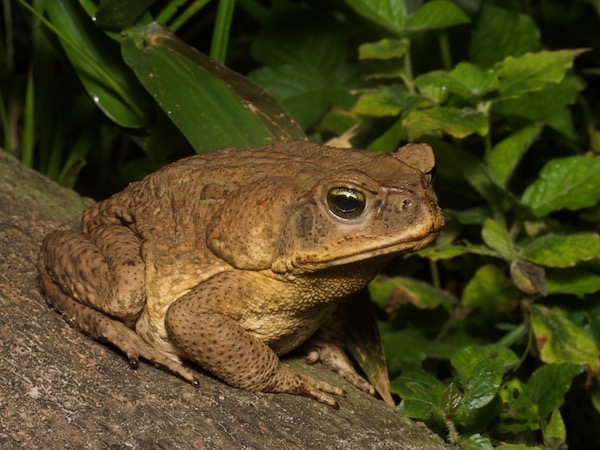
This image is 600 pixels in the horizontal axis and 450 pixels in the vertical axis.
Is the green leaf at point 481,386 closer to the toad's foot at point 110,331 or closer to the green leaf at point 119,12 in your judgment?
the toad's foot at point 110,331

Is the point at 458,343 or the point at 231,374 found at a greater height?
the point at 231,374

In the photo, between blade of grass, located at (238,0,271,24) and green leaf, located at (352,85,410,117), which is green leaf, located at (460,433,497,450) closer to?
green leaf, located at (352,85,410,117)

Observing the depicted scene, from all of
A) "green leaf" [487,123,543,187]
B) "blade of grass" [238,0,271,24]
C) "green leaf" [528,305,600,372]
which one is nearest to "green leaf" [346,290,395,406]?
"green leaf" [528,305,600,372]

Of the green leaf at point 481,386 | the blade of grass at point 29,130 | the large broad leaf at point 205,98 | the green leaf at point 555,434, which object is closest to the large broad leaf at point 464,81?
the large broad leaf at point 205,98

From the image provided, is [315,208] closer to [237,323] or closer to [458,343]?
[237,323]

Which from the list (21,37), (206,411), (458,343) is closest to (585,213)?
(458,343)

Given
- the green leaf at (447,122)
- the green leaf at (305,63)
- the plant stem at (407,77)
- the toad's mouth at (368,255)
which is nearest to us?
the toad's mouth at (368,255)
